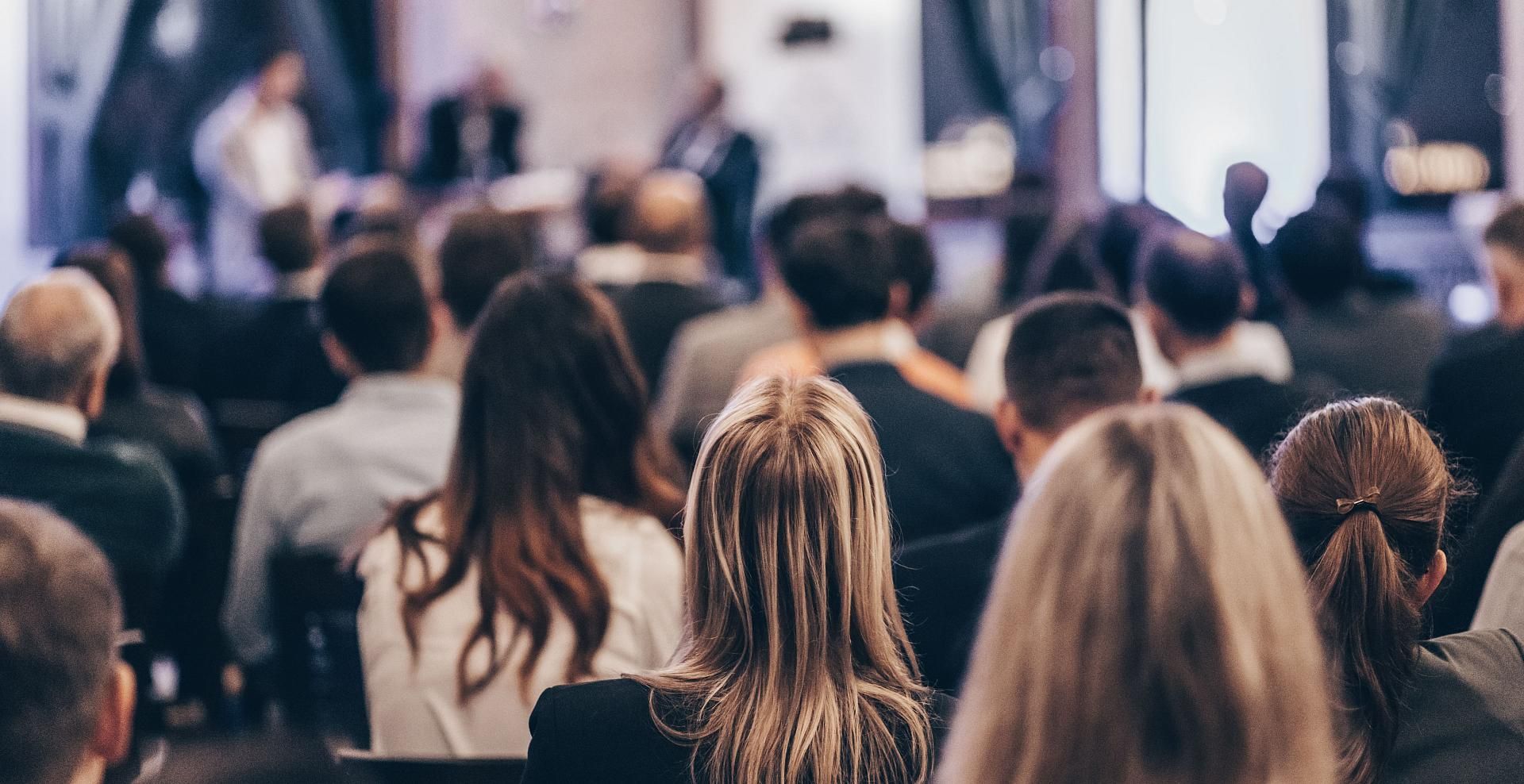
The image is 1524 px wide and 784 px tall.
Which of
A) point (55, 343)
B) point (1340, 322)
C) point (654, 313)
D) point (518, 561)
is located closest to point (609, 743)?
point (518, 561)

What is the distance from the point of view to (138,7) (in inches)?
400

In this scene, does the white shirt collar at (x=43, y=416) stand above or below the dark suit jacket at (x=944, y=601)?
above

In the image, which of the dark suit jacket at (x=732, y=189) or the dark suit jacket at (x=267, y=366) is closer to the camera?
the dark suit jacket at (x=267, y=366)

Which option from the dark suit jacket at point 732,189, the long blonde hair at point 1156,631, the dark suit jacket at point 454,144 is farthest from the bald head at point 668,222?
the dark suit jacket at point 454,144

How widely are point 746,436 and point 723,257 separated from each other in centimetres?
901

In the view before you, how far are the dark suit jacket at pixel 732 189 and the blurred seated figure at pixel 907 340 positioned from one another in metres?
5.87

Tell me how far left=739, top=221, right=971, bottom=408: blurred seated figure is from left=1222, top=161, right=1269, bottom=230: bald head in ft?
4.44

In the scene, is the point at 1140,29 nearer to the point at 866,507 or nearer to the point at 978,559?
the point at 978,559

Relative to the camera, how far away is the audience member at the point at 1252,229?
5137 millimetres

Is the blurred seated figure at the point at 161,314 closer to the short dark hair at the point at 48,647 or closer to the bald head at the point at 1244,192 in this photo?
the bald head at the point at 1244,192

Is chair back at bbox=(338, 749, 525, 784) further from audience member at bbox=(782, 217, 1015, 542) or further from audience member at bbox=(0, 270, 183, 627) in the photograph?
audience member at bbox=(0, 270, 183, 627)

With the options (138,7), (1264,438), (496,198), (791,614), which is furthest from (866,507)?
(138,7)

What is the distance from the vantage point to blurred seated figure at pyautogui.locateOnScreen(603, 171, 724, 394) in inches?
204

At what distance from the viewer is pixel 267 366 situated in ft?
17.3
